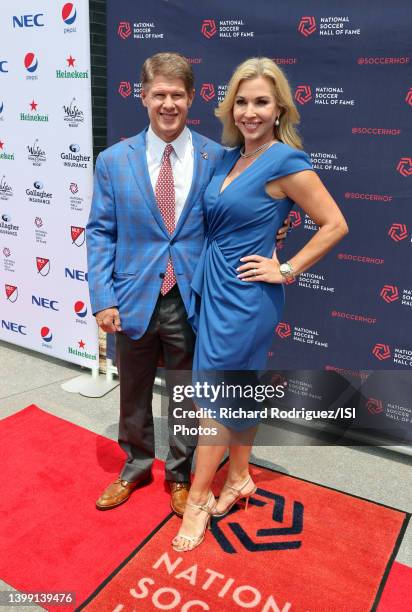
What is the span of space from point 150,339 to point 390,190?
1.64 meters

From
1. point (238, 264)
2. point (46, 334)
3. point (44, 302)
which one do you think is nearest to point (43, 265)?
point (44, 302)

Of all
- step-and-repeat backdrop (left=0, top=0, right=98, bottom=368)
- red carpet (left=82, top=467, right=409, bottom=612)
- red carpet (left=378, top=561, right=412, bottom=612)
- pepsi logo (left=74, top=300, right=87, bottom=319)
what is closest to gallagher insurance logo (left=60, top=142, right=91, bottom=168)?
step-and-repeat backdrop (left=0, top=0, right=98, bottom=368)

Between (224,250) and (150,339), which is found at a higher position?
(224,250)

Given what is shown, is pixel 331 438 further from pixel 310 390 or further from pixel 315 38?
pixel 315 38

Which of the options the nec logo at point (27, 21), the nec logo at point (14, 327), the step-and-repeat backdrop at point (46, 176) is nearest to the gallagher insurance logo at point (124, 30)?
the step-and-repeat backdrop at point (46, 176)

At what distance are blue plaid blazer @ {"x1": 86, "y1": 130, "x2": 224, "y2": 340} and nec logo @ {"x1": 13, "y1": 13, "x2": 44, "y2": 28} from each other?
1922mm

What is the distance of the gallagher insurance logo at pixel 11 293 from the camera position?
477 cm

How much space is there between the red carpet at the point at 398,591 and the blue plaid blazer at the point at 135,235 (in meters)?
1.59

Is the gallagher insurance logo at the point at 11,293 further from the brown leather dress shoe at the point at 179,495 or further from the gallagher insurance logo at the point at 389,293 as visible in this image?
the gallagher insurance logo at the point at 389,293

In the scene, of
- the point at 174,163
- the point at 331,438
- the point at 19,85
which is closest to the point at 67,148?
the point at 19,85

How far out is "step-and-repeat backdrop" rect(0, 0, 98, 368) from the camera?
150 inches

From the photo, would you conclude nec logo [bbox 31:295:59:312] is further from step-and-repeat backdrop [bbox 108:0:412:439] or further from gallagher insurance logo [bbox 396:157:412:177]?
gallagher insurance logo [bbox 396:157:412:177]

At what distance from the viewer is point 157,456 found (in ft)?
11.3

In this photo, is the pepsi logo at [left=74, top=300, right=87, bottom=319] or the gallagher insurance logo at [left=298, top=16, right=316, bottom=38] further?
the pepsi logo at [left=74, top=300, right=87, bottom=319]
